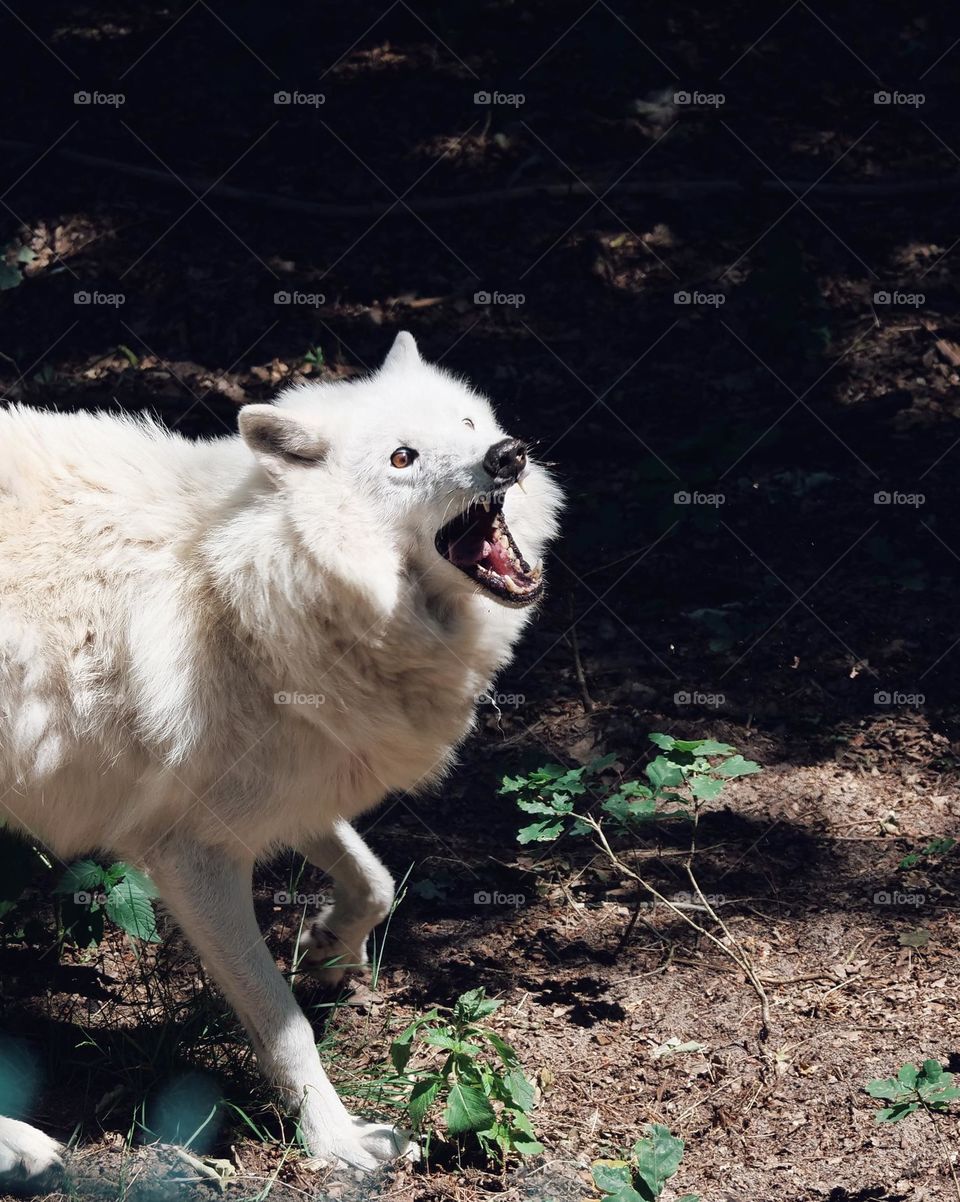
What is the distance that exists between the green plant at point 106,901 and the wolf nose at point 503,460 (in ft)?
5.65

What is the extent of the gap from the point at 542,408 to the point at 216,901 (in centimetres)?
382

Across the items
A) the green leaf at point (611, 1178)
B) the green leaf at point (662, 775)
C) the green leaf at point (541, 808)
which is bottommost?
the green leaf at point (611, 1178)

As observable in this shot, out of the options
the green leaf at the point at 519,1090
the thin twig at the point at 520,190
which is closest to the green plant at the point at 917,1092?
the green leaf at the point at 519,1090

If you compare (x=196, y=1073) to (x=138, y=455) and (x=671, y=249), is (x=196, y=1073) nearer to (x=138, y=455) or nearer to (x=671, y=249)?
(x=138, y=455)

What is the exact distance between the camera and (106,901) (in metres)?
4.04

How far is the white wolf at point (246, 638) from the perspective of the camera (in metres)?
3.46

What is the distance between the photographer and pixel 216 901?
359 cm

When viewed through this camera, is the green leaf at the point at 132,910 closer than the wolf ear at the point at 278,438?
No

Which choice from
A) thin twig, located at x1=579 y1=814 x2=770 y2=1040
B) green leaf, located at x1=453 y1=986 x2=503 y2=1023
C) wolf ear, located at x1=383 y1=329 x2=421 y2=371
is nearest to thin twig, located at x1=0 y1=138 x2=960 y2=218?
wolf ear, located at x1=383 y1=329 x2=421 y2=371

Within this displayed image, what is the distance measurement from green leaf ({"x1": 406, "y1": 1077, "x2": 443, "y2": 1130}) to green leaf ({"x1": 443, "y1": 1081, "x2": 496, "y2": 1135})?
6cm

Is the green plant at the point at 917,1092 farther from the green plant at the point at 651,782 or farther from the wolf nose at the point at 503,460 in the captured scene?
the wolf nose at the point at 503,460

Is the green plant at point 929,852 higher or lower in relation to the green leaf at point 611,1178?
lower

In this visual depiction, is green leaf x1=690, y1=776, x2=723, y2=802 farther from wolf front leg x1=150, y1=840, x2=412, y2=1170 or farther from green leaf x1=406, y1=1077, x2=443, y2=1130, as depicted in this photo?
wolf front leg x1=150, y1=840, x2=412, y2=1170

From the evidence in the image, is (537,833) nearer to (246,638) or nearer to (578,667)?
(246,638)
